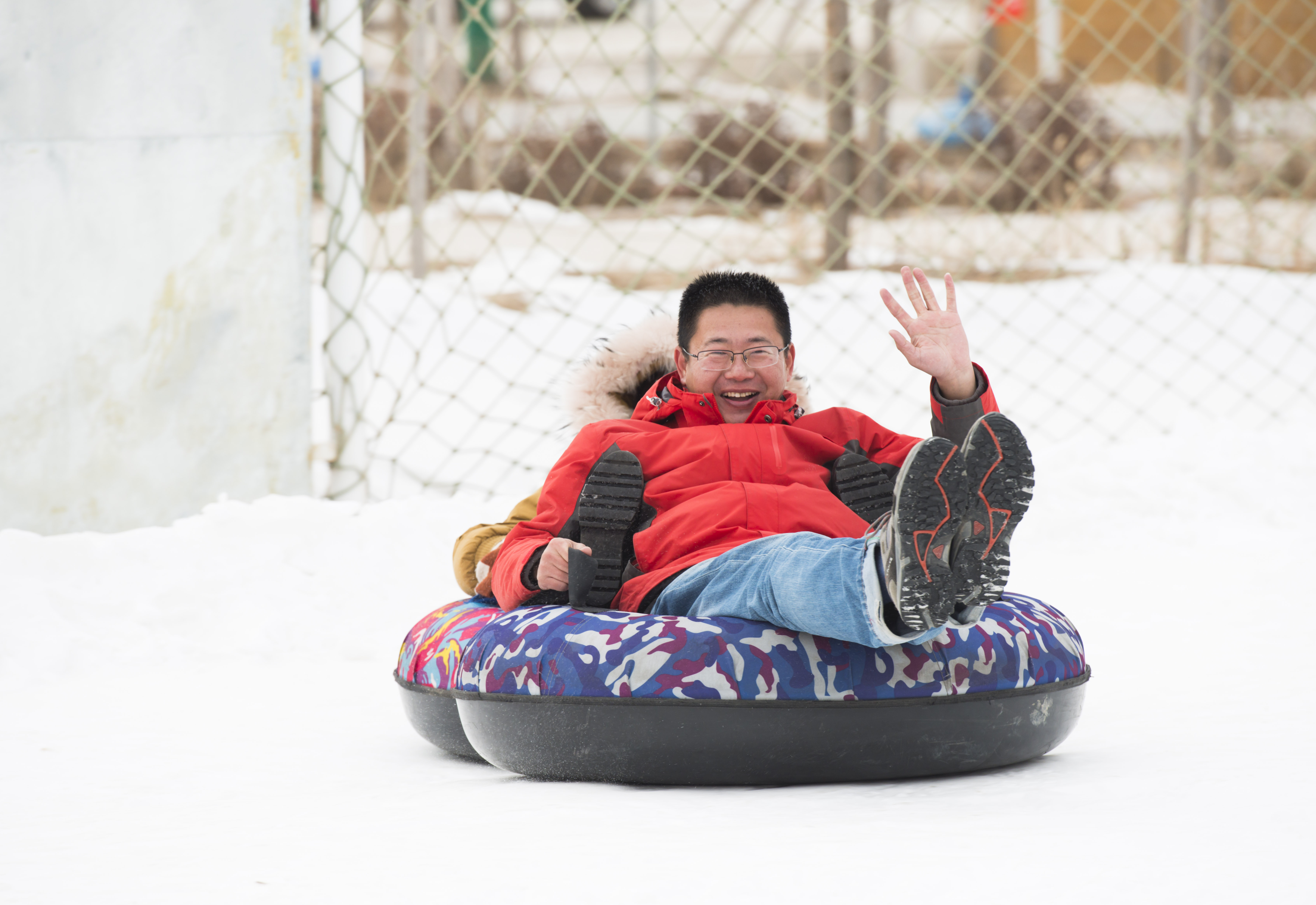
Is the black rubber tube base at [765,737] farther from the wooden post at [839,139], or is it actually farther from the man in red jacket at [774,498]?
the wooden post at [839,139]

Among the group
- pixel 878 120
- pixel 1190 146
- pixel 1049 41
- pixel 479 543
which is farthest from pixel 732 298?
pixel 1049 41

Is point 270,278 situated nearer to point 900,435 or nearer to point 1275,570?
point 900,435

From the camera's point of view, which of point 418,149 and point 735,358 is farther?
point 418,149

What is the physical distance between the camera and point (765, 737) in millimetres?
1524

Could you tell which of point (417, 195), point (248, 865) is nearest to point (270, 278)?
point (417, 195)

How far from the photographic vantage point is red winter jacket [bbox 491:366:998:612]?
1749 millimetres

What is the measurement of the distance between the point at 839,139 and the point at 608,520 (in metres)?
3.66

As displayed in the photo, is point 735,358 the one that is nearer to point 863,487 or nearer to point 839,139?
point 863,487

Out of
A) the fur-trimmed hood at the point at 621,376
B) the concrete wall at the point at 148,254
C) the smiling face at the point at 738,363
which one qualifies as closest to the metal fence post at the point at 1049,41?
the concrete wall at the point at 148,254

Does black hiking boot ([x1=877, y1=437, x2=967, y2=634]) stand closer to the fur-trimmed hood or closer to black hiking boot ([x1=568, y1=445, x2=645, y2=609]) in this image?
black hiking boot ([x1=568, y1=445, x2=645, y2=609])

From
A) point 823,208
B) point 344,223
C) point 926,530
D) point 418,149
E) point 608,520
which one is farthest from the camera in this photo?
point 823,208

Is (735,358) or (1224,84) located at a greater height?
(1224,84)

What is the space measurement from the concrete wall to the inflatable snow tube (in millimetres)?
1875

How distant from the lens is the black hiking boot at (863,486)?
183cm
